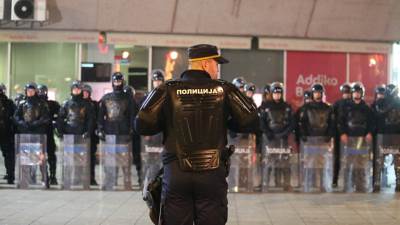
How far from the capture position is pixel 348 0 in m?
16.6

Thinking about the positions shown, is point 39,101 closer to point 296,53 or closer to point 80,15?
point 80,15

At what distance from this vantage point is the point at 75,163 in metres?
11.2

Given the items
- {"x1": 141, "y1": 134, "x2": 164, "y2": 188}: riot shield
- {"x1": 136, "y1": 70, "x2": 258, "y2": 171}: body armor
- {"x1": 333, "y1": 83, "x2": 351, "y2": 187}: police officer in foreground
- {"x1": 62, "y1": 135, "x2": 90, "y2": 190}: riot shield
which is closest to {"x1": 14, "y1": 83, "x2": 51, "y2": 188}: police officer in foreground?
{"x1": 62, "y1": 135, "x2": 90, "y2": 190}: riot shield

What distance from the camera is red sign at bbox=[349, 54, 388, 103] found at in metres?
17.3

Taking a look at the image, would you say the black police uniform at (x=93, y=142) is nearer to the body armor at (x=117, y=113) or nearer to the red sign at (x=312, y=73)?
the body armor at (x=117, y=113)

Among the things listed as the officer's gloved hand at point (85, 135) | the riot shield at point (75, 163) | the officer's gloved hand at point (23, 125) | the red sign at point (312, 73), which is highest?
the red sign at point (312, 73)

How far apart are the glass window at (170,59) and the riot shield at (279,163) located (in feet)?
20.5

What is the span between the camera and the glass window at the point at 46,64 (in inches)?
672

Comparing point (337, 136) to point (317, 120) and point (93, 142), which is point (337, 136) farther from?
point (93, 142)

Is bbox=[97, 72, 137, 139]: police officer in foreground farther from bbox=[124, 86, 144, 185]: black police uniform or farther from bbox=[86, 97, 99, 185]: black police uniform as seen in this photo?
bbox=[86, 97, 99, 185]: black police uniform

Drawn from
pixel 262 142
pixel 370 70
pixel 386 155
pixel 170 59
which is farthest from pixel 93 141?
pixel 370 70

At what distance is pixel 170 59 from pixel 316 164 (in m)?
6.94

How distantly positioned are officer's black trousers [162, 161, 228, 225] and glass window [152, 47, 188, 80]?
12.7 m

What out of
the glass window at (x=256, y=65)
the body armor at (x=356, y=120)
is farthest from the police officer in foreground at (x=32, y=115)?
the glass window at (x=256, y=65)
